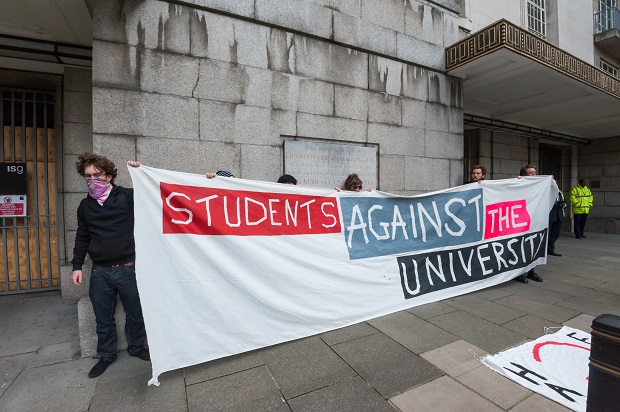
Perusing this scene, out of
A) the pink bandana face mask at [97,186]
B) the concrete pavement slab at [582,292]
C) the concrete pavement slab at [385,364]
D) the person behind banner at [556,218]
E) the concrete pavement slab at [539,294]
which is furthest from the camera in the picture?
the person behind banner at [556,218]

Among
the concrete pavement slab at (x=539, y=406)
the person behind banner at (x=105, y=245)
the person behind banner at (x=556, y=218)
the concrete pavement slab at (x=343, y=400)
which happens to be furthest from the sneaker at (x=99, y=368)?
the person behind banner at (x=556, y=218)

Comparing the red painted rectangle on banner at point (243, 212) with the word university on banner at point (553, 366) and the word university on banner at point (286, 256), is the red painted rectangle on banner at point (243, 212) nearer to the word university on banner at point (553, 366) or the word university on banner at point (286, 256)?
the word university on banner at point (286, 256)

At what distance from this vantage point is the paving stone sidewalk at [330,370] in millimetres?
2305

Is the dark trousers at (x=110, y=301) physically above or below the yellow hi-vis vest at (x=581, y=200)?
below

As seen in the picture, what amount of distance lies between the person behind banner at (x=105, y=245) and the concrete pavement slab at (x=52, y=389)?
0.50 feet

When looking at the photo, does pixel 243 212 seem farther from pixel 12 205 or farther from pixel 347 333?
pixel 12 205

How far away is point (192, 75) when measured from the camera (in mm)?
3861

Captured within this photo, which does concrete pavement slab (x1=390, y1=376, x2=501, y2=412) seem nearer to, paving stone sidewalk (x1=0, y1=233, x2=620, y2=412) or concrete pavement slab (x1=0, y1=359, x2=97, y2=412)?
paving stone sidewalk (x1=0, y1=233, x2=620, y2=412)

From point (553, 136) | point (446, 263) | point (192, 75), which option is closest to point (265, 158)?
point (192, 75)

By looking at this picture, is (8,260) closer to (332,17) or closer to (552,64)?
(332,17)

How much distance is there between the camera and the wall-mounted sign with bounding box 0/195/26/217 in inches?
189

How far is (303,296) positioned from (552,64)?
6.39 m

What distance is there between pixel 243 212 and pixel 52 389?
222cm

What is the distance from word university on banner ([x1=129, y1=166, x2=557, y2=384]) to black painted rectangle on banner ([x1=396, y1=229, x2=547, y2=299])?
0.06 feet
